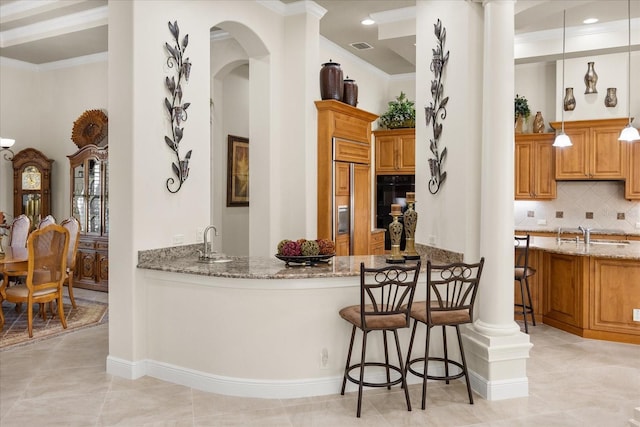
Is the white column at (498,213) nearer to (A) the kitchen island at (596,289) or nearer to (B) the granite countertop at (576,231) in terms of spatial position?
(A) the kitchen island at (596,289)

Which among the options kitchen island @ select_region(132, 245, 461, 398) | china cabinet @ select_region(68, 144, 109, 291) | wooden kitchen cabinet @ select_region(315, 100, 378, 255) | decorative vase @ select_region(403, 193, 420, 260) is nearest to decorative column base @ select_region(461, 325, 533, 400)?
kitchen island @ select_region(132, 245, 461, 398)

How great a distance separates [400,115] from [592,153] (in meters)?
2.77

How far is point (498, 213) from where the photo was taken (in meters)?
3.56

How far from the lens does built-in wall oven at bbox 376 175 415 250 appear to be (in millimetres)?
7836

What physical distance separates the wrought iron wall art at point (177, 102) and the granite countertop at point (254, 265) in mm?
531

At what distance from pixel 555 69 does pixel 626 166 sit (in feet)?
5.76

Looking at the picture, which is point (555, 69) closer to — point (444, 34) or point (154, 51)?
point (444, 34)

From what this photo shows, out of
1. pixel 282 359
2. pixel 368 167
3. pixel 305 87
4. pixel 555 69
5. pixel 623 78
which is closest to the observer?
pixel 282 359

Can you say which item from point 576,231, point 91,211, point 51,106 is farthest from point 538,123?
point 51,106

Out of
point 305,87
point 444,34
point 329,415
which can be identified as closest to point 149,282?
point 329,415

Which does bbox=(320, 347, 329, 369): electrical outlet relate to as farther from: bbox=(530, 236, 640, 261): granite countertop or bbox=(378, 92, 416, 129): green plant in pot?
bbox=(378, 92, 416, 129): green plant in pot

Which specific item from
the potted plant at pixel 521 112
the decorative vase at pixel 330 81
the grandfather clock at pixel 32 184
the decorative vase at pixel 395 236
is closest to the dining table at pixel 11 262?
the grandfather clock at pixel 32 184

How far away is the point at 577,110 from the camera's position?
700cm

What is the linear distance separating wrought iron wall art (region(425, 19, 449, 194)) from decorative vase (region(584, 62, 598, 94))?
391 cm
